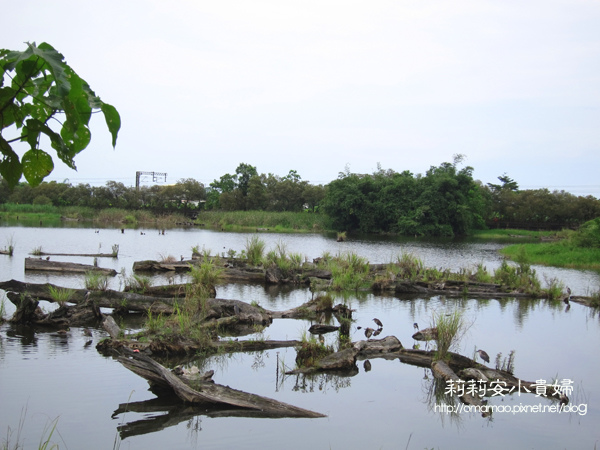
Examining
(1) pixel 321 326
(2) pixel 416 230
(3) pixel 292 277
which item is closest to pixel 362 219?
(2) pixel 416 230

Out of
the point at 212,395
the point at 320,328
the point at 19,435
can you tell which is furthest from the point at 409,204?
the point at 19,435

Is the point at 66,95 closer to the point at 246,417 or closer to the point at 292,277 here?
the point at 246,417

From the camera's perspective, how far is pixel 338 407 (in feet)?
21.5

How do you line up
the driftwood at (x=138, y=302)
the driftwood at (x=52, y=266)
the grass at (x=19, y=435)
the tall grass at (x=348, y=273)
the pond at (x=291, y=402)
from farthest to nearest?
1. the driftwood at (x=52, y=266)
2. the tall grass at (x=348, y=273)
3. the driftwood at (x=138, y=302)
4. the pond at (x=291, y=402)
5. the grass at (x=19, y=435)

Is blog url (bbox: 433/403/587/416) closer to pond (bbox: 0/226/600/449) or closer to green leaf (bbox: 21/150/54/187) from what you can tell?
pond (bbox: 0/226/600/449)

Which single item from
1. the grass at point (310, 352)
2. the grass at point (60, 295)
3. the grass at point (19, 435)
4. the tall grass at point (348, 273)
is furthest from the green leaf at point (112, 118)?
the tall grass at point (348, 273)

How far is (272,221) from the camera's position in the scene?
205ft

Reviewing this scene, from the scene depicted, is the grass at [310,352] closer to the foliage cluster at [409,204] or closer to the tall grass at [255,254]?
the tall grass at [255,254]

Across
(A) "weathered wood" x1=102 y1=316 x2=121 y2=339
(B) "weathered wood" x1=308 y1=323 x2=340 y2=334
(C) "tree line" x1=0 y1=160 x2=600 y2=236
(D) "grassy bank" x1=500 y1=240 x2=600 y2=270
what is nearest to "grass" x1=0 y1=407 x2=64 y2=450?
(A) "weathered wood" x1=102 y1=316 x2=121 y2=339

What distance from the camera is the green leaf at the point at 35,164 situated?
1872 millimetres

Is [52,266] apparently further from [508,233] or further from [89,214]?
[508,233]

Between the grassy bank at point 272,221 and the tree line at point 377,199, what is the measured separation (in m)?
1.64

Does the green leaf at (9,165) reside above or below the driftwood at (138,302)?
above

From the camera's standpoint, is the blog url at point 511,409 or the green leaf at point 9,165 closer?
the green leaf at point 9,165
